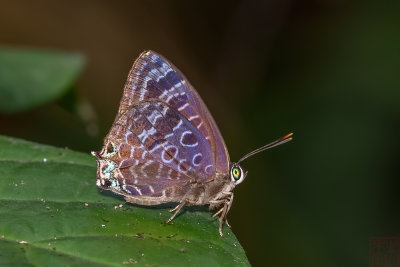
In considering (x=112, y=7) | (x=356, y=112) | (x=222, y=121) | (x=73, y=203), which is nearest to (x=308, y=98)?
(x=356, y=112)

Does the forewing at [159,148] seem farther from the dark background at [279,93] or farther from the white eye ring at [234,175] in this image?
the dark background at [279,93]

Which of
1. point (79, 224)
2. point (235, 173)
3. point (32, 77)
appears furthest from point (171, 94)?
point (32, 77)

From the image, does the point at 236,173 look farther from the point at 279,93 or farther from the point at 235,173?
the point at 279,93

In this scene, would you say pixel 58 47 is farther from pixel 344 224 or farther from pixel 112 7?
pixel 344 224

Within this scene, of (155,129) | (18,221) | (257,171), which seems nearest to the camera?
(18,221)

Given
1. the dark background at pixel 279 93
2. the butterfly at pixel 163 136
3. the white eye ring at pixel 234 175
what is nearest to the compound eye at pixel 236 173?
the white eye ring at pixel 234 175

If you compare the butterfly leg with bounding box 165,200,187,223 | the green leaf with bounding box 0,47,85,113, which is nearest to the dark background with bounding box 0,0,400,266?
the green leaf with bounding box 0,47,85,113
